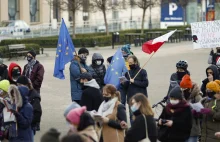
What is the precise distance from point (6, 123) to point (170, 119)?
88.4 inches

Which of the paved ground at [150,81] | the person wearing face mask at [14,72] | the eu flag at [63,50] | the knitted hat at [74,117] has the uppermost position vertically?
the eu flag at [63,50]

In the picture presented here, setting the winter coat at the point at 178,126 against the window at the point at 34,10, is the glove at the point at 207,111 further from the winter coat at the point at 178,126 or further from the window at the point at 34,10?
the window at the point at 34,10

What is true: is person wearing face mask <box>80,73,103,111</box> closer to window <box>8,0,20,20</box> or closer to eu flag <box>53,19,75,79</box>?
eu flag <box>53,19,75,79</box>

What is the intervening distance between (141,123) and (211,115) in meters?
1.87

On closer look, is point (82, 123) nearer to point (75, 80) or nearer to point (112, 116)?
point (112, 116)

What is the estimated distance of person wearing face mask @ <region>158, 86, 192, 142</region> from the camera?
863cm

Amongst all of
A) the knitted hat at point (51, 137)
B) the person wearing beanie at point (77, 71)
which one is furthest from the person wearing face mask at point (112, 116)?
the person wearing beanie at point (77, 71)

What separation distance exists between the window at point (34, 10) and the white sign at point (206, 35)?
55.4m

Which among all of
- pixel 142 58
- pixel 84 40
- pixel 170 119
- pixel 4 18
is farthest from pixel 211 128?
pixel 4 18

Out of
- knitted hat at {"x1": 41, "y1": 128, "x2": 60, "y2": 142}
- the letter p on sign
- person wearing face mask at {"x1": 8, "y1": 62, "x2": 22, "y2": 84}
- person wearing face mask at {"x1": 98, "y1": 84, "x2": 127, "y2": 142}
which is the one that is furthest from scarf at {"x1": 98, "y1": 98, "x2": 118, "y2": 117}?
the letter p on sign

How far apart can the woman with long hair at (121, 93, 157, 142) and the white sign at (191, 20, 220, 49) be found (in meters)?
7.27

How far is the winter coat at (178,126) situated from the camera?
8.64 metres

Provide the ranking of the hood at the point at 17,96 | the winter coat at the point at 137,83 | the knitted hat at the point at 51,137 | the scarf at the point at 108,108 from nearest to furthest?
the knitted hat at the point at 51,137
the hood at the point at 17,96
the scarf at the point at 108,108
the winter coat at the point at 137,83

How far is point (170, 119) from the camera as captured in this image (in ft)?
28.6
